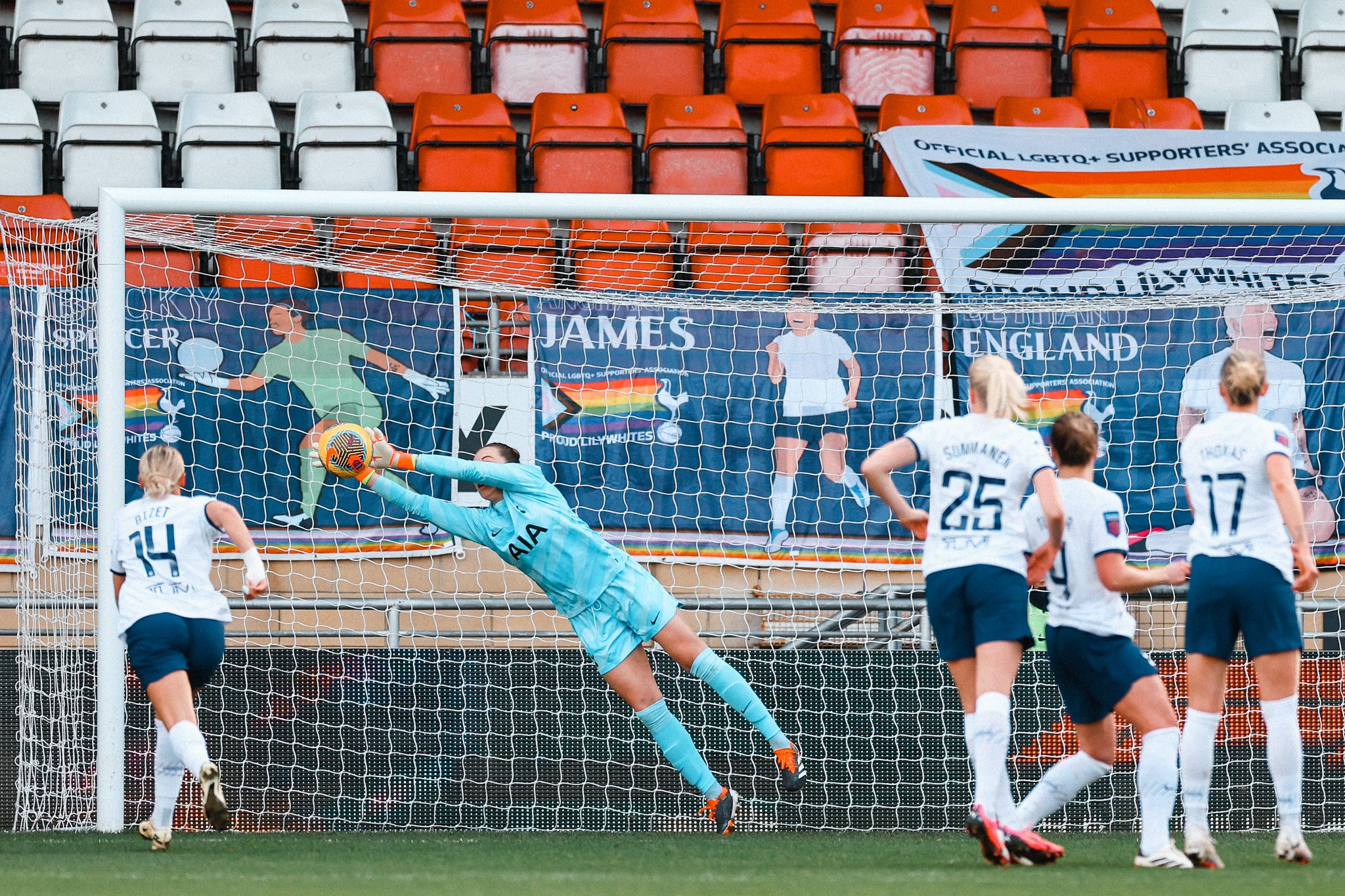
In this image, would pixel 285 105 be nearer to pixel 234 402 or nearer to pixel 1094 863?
pixel 234 402

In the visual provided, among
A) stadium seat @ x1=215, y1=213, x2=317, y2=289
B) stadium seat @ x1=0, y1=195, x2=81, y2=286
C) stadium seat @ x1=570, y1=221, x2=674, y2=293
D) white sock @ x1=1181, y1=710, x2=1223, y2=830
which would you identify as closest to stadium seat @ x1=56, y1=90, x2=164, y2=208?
stadium seat @ x1=0, y1=195, x2=81, y2=286

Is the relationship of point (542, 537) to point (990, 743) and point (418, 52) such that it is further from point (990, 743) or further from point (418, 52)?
point (418, 52)

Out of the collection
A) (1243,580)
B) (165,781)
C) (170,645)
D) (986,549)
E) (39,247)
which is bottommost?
(165,781)

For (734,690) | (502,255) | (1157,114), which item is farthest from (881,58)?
(734,690)

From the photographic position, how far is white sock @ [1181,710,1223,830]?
16.6ft

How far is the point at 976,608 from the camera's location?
494cm

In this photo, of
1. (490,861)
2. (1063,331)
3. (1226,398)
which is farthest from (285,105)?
(1226,398)

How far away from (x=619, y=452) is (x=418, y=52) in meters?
4.38

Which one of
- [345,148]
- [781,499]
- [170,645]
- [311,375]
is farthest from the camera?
[345,148]

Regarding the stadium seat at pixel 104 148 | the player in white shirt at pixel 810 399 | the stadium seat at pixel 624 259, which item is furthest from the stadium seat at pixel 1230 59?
the stadium seat at pixel 104 148

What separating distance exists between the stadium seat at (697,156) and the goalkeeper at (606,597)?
4679 millimetres

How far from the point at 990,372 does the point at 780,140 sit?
6363mm

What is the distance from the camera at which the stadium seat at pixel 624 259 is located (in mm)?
8953

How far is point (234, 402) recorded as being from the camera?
8.76 meters
